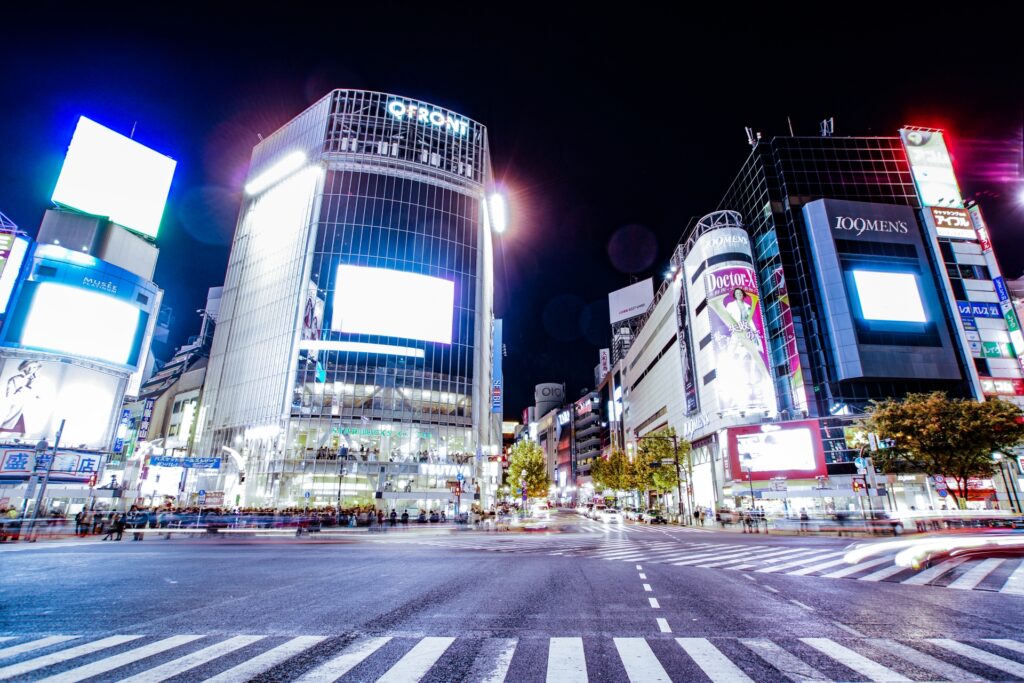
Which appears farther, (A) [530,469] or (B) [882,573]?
(A) [530,469]

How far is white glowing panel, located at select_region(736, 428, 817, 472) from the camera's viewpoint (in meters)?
54.0

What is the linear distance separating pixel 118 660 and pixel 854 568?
60.3 feet

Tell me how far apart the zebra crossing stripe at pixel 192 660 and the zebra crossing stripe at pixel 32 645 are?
2206 millimetres

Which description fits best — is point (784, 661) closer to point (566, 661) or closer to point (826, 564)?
point (566, 661)

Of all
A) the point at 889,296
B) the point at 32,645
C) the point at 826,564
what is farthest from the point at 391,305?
the point at 32,645

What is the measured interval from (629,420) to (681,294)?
5109 cm

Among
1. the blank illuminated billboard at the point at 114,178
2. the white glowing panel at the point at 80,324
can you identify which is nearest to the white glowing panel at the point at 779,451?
the white glowing panel at the point at 80,324

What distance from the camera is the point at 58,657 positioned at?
6.01 metres

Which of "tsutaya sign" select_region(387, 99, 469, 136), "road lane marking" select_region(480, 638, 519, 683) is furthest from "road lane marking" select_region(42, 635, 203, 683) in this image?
"tsutaya sign" select_region(387, 99, 469, 136)

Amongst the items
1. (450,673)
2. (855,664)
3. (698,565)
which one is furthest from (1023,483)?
(450,673)

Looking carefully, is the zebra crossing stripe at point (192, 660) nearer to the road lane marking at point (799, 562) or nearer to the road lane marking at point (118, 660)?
the road lane marking at point (118, 660)

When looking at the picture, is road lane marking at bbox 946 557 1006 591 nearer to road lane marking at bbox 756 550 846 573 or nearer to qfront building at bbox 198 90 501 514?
road lane marking at bbox 756 550 846 573

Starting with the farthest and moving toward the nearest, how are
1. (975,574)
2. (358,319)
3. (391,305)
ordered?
(391,305) → (358,319) → (975,574)

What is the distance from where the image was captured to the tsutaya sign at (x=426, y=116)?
8281 cm
